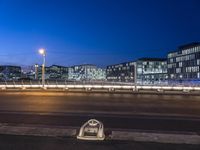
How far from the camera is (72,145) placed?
24.7 ft

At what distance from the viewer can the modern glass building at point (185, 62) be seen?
473 ft

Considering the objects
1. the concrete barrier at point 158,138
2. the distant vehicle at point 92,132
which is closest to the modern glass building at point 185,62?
the concrete barrier at point 158,138

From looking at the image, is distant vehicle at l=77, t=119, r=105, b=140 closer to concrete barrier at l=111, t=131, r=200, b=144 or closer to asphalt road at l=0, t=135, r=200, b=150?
asphalt road at l=0, t=135, r=200, b=150

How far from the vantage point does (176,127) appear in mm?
10789

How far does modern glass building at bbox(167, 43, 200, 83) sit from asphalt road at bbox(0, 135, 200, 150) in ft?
436

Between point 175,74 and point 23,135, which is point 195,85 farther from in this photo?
point 175,74

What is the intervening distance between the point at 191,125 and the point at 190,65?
143358 millimetres

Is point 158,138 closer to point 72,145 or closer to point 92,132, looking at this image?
point 92,132

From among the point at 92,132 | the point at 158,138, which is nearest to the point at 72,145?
the point at 92,132

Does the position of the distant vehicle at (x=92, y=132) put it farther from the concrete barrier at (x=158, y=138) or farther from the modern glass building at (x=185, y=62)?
the modern glass building at (x=185, y=62)

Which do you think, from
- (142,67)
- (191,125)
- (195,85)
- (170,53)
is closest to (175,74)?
(170,53)

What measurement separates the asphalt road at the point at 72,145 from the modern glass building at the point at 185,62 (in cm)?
13301

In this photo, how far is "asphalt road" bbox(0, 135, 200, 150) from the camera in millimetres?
7285

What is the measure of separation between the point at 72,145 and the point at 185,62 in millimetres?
152338
